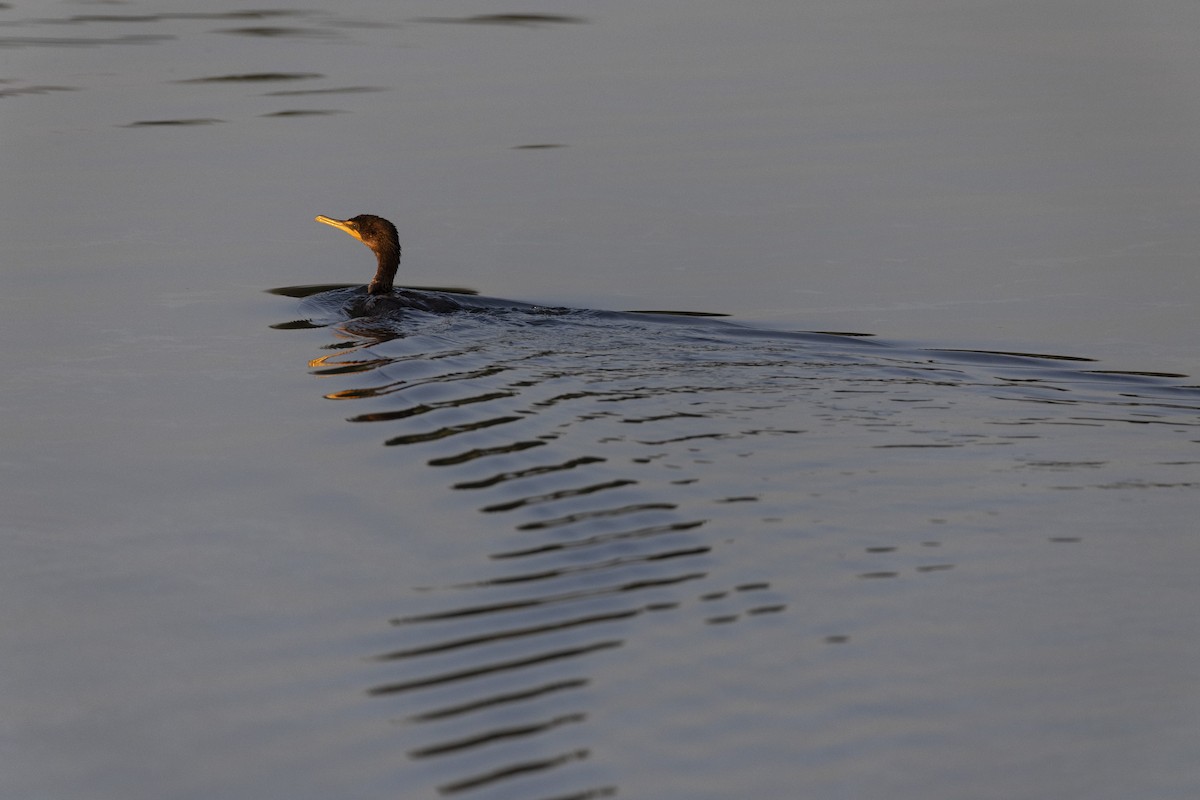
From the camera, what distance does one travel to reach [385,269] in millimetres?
12477

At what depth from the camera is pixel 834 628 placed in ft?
20.4

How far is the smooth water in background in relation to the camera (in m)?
5.57

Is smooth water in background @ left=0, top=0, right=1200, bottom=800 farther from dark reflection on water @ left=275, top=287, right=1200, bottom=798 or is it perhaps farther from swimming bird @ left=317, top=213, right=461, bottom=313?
swimming bird @ left=317, top=213, right=461, bottom=313

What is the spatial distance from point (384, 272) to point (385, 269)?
0.04 meters

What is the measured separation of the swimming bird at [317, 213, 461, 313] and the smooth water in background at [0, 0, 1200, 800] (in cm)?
38

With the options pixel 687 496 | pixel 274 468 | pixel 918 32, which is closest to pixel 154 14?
pixel 918 32

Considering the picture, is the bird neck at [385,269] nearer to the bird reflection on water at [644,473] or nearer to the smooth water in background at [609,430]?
the bird reflection on water at [644,473]

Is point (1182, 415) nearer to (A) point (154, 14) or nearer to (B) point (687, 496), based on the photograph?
(B) point (687, 496)

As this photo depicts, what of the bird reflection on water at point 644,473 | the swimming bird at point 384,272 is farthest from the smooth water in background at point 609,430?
the swimming bird at point 384,272

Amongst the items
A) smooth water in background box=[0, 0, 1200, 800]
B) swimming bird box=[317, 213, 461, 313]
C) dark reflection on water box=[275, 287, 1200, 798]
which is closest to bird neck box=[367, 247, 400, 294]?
swimming bird box=[317, 213, 461, 313]

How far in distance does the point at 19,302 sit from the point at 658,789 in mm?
8496

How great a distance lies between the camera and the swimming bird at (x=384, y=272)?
1200 cm

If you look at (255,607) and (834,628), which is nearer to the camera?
(834,628)

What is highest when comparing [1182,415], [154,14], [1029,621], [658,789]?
[154,14]
